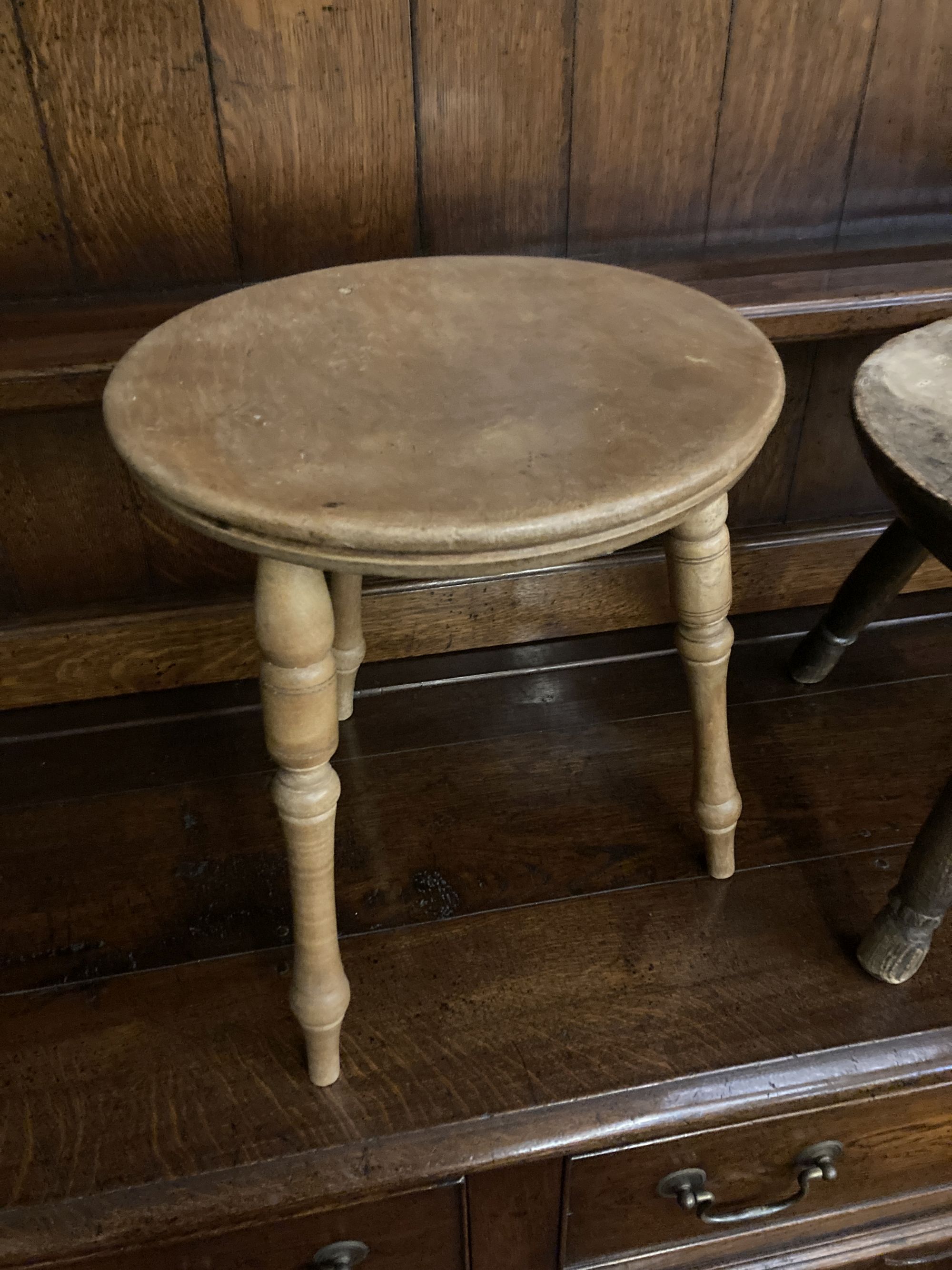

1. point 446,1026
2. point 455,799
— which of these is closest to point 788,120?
point 455,799

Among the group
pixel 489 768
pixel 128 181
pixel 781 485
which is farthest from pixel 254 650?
pixel 781 485

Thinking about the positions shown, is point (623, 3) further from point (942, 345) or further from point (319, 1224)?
point (319, 1224)

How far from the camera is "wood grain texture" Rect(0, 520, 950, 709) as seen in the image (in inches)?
38.0

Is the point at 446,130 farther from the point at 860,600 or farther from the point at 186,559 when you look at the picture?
the point at 860,600

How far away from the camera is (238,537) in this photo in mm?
506

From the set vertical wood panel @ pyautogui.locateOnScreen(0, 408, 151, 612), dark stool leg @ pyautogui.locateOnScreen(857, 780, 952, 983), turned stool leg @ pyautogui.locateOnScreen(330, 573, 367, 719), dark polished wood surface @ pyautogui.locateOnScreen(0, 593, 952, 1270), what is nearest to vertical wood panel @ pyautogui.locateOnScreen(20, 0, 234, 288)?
vertical wood panel @ pyautogui.locateOnScreen(0, 408, 151, 612)

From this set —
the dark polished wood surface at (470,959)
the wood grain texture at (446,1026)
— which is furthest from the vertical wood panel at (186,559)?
the wood grain texture at (446,1026)

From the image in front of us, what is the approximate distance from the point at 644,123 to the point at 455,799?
60 cm

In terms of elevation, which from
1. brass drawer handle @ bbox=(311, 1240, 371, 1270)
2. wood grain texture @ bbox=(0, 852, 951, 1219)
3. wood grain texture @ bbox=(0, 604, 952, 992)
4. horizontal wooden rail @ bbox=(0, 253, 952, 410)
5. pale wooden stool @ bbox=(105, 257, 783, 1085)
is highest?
pale wooden stool @ bbox=(105, 257, 783, 1085)

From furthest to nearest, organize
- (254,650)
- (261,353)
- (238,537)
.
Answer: (254,650) < (261,353) < (238,537)

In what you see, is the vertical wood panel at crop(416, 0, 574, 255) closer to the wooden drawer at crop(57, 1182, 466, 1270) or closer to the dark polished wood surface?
the dark polished wood surface

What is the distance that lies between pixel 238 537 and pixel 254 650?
0.51 meters

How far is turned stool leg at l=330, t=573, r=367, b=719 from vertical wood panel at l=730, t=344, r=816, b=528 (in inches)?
15.9

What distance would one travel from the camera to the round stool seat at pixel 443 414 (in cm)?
49
